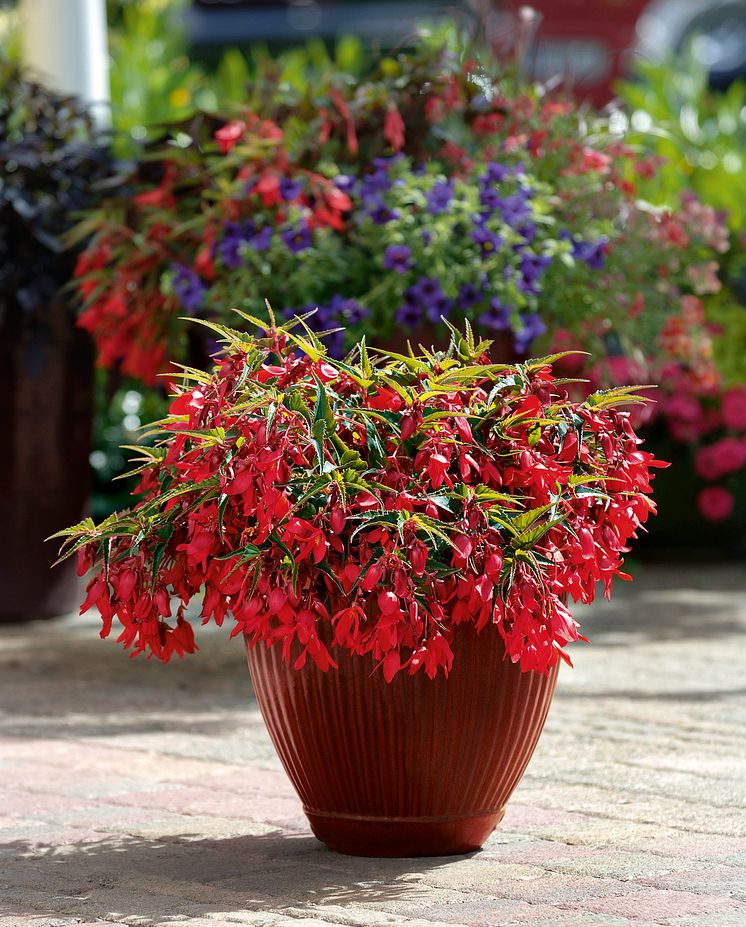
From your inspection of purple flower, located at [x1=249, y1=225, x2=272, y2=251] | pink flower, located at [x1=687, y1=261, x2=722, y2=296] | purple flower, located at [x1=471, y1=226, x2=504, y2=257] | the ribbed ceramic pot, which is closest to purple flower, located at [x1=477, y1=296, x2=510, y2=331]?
purple flower, located at [x1=471, y1=226, x2=504, y2=257]

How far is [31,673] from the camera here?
4957 mm

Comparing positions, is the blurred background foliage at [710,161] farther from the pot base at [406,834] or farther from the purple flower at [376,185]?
the pot base at [406,834]

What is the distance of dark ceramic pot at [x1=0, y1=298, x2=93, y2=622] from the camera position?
18.5 feet

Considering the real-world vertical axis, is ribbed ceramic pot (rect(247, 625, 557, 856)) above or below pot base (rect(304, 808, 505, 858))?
above

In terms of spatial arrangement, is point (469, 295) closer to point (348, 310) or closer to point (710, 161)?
point (348, 310)

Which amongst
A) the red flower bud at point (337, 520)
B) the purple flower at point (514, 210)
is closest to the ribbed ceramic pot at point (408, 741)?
the red flower bud at point (337, 520)

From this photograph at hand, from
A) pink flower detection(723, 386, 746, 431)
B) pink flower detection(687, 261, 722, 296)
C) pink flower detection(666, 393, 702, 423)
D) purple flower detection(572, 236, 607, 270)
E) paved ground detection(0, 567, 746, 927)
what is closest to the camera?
paved ground detection(0, 567, 746, 927)

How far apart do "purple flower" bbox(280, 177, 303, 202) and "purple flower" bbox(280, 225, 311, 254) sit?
0.31ft

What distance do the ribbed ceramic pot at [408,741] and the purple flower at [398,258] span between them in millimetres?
1752

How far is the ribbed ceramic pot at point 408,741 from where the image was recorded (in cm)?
279

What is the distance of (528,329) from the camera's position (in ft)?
14.9

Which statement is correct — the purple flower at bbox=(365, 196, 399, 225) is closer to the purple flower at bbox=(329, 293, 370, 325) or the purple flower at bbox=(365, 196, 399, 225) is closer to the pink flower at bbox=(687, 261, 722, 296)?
the purple flower at bbox=(329, 293, 370, 325)

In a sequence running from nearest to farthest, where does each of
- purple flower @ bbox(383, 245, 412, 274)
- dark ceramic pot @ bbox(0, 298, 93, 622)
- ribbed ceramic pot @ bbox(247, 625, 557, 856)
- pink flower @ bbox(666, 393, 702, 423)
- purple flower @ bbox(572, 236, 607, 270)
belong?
ribbed ceramic pot @ bbox(247, 625, 557, 856) → purple flower @ bbox(383, 245, 412, 274) → purple flower @ bbox(572, 236, 607, 270) → dark ceramic pot @ bbox(0, 298, 93, 622) → pink flower @ bbox(666, 393, 702, 423)

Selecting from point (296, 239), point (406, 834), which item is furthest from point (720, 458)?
point (406, 834)
